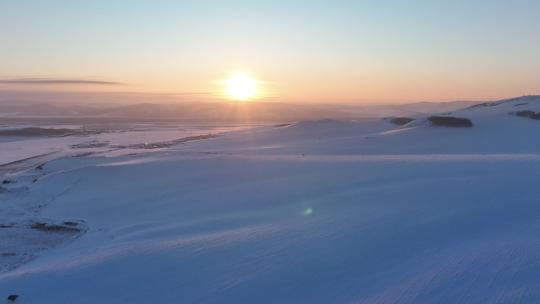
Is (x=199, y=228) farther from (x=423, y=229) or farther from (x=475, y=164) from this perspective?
(x=475, y=164)

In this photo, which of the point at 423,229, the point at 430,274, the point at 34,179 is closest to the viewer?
the point at 430,274

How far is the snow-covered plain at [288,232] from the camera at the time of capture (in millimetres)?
5816

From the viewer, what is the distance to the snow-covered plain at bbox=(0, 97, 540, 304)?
19.1 feet

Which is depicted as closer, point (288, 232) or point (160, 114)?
point (288, 232)

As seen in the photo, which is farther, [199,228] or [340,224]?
[199,228]

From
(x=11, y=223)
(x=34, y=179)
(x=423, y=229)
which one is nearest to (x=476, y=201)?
(x=423, y=229)

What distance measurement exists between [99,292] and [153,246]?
1490 mm

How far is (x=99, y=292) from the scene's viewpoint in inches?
251

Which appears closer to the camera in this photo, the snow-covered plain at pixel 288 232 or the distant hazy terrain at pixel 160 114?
the snow-covered plain at pixel 288 232

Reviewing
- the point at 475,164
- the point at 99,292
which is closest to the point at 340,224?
the point at 99,292

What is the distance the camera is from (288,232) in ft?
25.7

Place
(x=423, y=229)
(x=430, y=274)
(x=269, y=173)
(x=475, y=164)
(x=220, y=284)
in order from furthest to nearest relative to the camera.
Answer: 1. (x=269, y=173)
2. (x=475, y=164)
3. (x=423, y=229)
4. (x=220, y=284)
5. (x=430, y=274)

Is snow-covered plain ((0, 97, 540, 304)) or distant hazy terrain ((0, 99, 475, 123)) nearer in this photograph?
snow-covered plain ((0, 97, 540, 304))

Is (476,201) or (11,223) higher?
(476,201)
